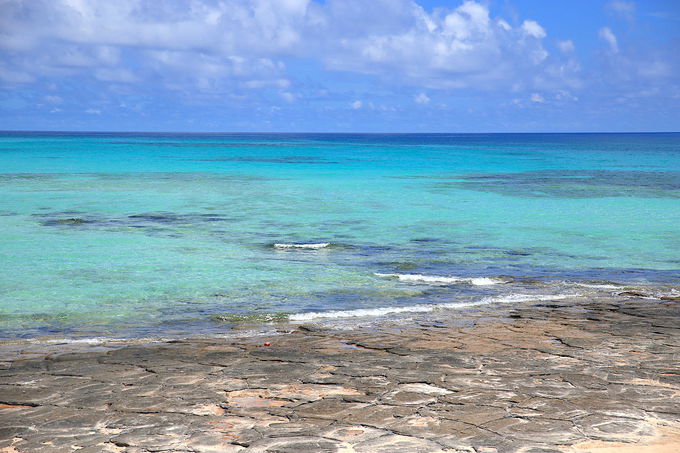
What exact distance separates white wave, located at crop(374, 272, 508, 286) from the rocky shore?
3.78 m

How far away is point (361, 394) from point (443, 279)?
7156mm

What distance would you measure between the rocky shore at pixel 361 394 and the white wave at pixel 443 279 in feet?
12.4

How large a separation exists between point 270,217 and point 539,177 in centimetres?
2562

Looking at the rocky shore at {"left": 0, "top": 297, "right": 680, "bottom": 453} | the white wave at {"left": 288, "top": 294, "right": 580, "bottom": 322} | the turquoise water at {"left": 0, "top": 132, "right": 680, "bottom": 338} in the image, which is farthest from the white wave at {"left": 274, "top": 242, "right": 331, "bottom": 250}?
the rocky shore at {"left": 0, "top": 297, "right": 680, "bottom": 453}

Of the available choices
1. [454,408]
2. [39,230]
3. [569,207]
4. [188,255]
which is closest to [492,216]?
[569,207]

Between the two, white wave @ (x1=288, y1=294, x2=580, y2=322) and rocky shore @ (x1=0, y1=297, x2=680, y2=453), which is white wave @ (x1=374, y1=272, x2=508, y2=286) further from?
rocky shore @ (x1=0, y1=297, x2=680, y2=453)

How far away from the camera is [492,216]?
2453 cm

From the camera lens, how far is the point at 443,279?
44.8ft

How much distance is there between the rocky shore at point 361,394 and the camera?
5637 mm

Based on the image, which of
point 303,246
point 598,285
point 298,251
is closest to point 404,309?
point 598,285

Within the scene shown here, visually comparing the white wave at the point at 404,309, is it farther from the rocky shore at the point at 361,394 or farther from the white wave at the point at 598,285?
the rocky shore at the point at 361,394

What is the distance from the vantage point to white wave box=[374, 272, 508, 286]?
1334 centimetres

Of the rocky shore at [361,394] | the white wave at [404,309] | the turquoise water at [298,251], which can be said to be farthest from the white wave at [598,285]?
the rocky shore at [361,394]

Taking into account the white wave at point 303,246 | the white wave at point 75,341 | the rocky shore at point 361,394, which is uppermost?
the rocky shore at point 361,394
